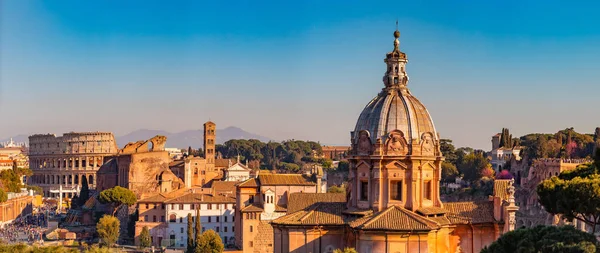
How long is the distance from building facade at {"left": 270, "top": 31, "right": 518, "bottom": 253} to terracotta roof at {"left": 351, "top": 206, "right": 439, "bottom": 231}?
0.04 metres

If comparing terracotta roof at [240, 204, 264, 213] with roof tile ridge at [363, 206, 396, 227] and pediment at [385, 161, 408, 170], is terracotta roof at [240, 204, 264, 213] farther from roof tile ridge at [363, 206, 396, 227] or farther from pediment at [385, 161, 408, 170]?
roof tile ridge at [363, 206, 396, 227]

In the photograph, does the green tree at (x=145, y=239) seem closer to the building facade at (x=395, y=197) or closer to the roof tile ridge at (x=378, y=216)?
the building facade at (x=395, y=197)

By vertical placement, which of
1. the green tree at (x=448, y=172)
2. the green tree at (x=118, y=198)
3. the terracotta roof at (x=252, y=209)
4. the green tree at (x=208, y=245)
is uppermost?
the green tree at (x=448, y=172)

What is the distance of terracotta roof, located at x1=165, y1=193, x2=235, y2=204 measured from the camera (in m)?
67.7

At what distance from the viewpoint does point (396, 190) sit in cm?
3061

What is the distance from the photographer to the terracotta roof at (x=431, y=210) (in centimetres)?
2995

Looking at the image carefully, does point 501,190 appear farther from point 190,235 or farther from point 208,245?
point 190,235

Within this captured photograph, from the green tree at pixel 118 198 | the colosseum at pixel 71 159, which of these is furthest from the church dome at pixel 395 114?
the colosseum at pixel 71 159

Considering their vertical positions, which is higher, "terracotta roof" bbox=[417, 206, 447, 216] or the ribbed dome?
the ribbed dome

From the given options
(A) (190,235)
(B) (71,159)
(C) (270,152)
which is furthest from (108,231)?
(C) (270,152)

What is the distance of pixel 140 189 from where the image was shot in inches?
3265

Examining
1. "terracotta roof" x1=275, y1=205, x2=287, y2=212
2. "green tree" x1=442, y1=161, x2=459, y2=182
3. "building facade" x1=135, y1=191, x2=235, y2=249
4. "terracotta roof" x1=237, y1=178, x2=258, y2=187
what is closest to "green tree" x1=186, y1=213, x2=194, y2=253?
"building facade" x1=135, y1=191, x2=235, y2=249

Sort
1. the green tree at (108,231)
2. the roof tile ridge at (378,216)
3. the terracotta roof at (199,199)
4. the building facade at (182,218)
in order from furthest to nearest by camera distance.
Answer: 1. the terracotta roof at (199,199)
2. the building facade at (182,218)
3. the green tree at (108,231)
4. the roof tile ridge at (378,216)

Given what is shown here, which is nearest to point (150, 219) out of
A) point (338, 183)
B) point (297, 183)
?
point (297, 183)
